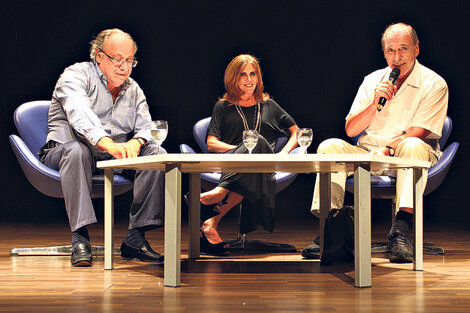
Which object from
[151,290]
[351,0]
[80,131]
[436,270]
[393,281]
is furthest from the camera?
[351,0]

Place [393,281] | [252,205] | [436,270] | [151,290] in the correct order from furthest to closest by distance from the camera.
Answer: [252,205]
[436,270]
[393,281]
[151,290]

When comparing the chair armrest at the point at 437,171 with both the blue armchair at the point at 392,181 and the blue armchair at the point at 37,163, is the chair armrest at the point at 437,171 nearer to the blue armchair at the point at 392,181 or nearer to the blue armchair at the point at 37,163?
the blue armchair at the point at 392,181

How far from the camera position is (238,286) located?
6.51 feet

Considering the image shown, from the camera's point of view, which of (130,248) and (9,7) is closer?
(130,248)

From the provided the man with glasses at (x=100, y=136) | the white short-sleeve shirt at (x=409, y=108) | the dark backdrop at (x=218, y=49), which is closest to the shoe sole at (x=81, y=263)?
the man with glasses at (x=100, y=136)

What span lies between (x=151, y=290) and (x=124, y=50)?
140cm

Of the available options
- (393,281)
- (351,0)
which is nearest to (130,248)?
(393,281)

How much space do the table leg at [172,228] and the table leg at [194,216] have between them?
30.3 inches

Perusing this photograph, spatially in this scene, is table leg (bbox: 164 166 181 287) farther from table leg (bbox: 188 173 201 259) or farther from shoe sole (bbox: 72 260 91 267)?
table leg (bbox: 188 173 201 259)

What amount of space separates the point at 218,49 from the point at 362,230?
3.55 meters

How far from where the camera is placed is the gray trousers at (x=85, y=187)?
2.54 meters

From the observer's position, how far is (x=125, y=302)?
171 cm

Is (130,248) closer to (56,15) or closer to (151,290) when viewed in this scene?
(151,290)

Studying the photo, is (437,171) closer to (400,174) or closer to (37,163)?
(400,174)
